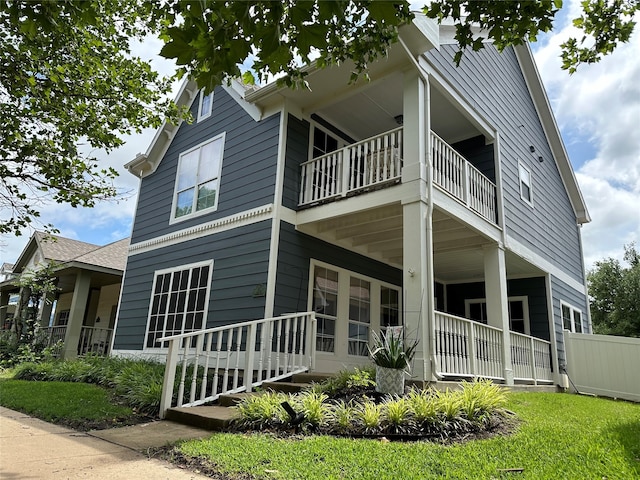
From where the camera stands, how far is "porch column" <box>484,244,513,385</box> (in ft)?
27.6

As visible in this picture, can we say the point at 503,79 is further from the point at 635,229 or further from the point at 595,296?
the point at 635,229

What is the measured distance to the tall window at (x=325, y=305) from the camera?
8.52m

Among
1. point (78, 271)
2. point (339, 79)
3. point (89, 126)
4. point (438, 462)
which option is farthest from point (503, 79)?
point (78, 271)

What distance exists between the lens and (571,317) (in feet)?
43.7

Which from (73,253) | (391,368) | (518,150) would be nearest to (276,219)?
(391,368)

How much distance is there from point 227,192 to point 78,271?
695cm

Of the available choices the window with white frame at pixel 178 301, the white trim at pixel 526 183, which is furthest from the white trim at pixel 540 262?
the window with white frame at pixel 178 301

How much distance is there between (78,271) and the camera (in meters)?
13.5

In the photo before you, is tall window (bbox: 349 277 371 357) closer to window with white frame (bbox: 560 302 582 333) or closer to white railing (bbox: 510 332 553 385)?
white railing (bbox: 510 332 553 385)

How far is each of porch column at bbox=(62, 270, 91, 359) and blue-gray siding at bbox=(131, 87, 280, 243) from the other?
265 cm

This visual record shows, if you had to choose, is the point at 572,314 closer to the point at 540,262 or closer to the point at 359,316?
the point at 540,262

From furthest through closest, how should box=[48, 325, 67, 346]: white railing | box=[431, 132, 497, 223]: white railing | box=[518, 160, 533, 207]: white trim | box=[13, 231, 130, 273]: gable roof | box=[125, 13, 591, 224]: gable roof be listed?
box=[13, 231, 130, 273]: gable roof, box=[48, 325, 67, 346]: white railing, box=[518, 160, 533, 207]: white trim, box=[431, 132, 497, 223]: white railing, box=[125, 13, 591, 224]: gable roof

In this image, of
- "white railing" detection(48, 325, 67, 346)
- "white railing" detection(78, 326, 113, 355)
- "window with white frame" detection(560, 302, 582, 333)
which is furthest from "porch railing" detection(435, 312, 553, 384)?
"white railing" detection(78, 326, 113, 355)

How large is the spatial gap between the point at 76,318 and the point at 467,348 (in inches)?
446
